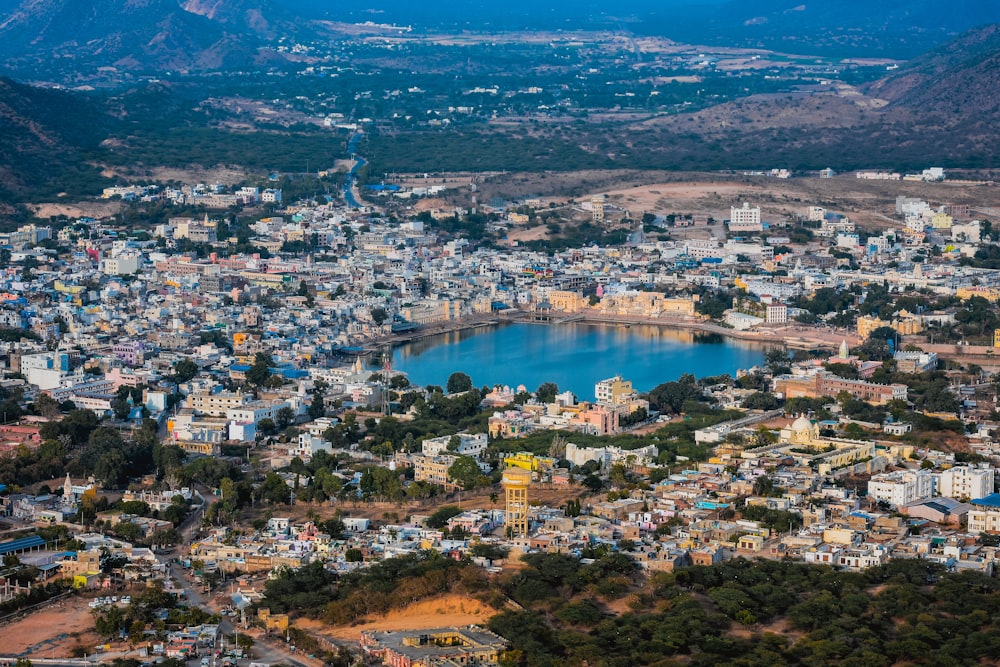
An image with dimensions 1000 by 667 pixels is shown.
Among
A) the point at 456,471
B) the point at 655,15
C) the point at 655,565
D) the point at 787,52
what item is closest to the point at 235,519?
the point at 456,471

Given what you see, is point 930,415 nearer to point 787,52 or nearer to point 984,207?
point 984,207

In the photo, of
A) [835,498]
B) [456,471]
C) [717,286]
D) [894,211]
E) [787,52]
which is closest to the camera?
[835,498]

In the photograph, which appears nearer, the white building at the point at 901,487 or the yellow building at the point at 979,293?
the white building at the point at 901,487

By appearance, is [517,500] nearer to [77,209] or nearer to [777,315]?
[777,315]

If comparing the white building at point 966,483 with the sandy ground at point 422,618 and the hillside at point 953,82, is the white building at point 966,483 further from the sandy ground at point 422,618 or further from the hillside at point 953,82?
the hillside at point 953,82

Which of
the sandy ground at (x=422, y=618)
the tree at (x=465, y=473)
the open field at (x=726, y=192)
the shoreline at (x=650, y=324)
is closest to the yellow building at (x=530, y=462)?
the tree at (x=465, y=473)


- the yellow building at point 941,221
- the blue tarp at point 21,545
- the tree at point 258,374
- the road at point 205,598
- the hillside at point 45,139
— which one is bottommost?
the road at point 205,598
